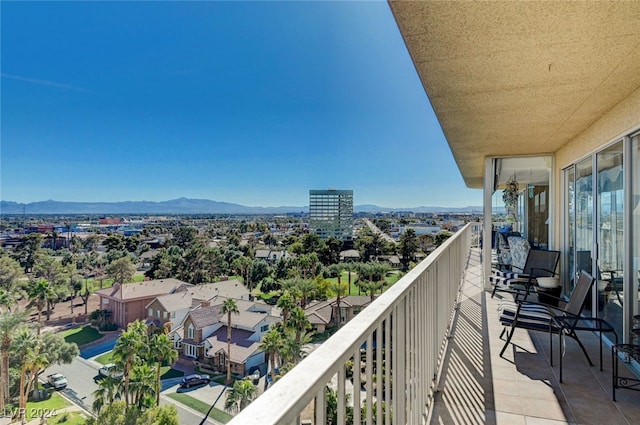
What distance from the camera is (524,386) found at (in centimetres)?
271

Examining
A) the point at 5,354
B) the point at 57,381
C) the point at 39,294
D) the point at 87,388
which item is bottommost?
the point at 87,388

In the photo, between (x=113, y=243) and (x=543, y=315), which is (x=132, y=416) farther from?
(x=113, y=243)

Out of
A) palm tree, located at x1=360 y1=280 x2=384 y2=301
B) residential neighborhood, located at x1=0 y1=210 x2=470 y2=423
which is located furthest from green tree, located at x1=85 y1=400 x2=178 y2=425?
palm tree, located at x1=360 y1=280 x2=384 y2=301

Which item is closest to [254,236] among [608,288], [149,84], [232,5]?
[149,84]

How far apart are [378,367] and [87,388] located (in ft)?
72.2

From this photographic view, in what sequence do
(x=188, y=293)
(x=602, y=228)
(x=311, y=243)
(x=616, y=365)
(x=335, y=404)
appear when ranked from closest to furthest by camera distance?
1. (x=335, y=404)
2. (x=616, y=365)
3. (x=602, y=228)
4. (x=188, y=293)
5. (x=311, y=243)

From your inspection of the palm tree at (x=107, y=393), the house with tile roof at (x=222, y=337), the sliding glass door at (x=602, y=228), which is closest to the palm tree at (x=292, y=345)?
the house with tile roof at (x=222, y=337)

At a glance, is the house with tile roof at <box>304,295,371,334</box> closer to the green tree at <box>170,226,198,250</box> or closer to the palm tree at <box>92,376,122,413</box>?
the palm tree at <box>92,376,122,413</box>

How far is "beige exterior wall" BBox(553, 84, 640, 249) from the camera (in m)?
3.10

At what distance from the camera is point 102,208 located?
48.7 meters

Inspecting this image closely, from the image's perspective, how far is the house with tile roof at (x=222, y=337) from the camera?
62.2 ft

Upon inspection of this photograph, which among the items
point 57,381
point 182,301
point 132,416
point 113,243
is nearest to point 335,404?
point 132,416

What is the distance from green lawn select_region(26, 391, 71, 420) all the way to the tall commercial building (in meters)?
21.7

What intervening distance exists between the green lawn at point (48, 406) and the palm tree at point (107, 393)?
197cm
